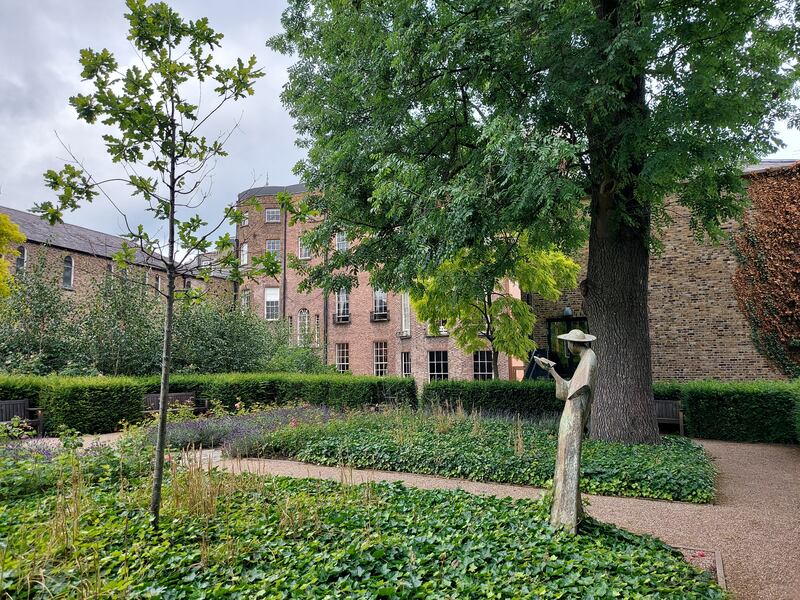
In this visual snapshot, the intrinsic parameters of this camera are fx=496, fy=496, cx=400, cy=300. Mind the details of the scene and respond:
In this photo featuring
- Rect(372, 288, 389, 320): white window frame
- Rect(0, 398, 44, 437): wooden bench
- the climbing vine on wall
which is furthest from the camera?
Rect(372, 288, 389, 320): white window frame

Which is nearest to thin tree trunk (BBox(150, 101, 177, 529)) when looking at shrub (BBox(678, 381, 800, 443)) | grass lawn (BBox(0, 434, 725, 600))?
grass lawn (BBox(0, 434, 725, 600))

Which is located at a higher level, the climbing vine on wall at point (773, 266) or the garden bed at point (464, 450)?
the climbing vine on wall at point (773, 266)

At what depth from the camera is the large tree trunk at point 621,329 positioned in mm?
8336

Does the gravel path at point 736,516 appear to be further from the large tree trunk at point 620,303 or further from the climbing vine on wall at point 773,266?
the climbing vine on wall at point 773,266

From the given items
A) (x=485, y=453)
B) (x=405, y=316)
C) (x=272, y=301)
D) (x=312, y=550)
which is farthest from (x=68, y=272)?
(x=312, y=550)

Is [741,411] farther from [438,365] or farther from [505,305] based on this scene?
[438,365]

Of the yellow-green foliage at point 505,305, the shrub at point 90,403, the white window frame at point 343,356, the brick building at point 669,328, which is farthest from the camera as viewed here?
the white window frame at point 343,356

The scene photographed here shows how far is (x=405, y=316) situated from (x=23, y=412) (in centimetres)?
1540

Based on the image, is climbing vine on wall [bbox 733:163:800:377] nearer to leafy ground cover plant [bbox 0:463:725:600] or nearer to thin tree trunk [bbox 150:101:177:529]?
leafy ground cover plant [bbox 0:463:725:600]

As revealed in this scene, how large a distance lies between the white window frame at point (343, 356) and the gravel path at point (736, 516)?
17.5 metres

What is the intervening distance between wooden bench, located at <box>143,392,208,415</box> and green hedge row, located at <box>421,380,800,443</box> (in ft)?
21.9

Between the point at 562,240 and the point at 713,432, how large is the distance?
229 inches

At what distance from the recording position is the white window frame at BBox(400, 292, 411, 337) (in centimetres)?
2358

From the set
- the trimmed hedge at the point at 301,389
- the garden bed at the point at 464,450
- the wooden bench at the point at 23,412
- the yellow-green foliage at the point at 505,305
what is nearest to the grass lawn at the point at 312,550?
the garden bed at the point at 464,450
